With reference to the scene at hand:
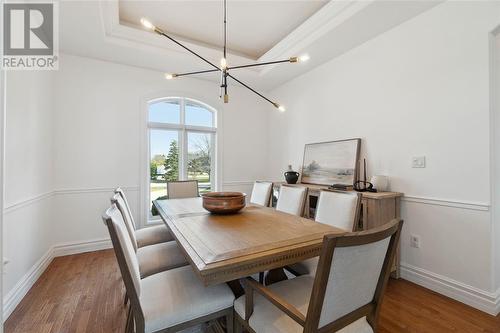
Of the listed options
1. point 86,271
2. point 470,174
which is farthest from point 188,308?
point 470,174

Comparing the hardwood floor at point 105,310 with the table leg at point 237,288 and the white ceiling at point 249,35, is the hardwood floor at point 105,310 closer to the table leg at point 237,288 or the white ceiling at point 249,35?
the table leg at point 237,288

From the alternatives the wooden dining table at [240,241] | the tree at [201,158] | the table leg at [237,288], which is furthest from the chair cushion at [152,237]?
the tree at [201,158]

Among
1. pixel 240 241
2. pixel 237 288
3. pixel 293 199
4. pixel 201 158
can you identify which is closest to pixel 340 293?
pixel 240 241

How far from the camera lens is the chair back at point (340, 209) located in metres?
1.87

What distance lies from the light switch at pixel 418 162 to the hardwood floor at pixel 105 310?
1.21 m

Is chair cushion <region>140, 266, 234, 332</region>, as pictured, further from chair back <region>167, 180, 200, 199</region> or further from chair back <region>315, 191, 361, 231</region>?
chair back <region>167, 180, 200, 199</region>

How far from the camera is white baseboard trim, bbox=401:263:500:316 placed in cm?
184

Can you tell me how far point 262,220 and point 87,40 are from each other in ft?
10.0

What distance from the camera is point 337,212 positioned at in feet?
6.50

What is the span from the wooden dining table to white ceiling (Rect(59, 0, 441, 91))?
7.29ft

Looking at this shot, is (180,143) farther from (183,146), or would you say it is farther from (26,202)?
(26,202)

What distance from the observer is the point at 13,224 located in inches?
75.9

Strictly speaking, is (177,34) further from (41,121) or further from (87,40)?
(41,121)

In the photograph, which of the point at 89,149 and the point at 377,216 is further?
the point at 89,149
